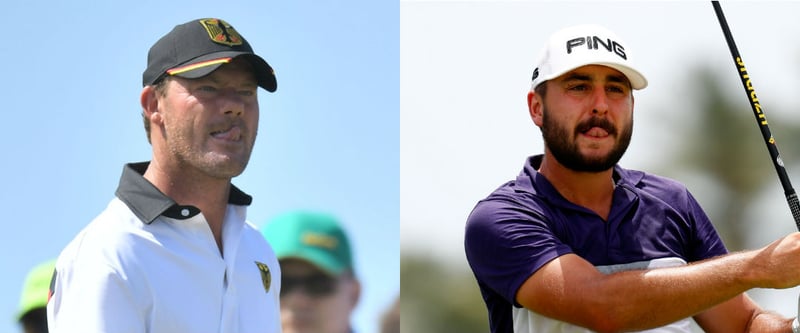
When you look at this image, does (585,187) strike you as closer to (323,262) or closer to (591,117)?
(591,117)

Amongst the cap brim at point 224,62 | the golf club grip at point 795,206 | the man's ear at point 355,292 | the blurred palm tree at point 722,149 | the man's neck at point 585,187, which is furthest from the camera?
the blurred palm tree at point 722,149

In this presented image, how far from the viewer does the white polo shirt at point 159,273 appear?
3.45 m

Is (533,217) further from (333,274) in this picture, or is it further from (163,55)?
(163,55)

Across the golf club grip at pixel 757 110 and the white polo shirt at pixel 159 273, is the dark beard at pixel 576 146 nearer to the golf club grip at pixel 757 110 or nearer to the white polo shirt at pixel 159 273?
the golf club grip at pixel 757 110

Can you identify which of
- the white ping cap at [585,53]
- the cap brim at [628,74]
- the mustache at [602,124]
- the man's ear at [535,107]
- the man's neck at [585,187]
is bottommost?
the man's neck at [585,187]

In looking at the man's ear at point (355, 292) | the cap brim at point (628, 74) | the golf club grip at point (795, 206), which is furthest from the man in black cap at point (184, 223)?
the golf club grip at point (795, 206)

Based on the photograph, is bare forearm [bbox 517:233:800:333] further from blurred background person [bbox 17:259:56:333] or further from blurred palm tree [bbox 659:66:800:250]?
blurred palm tree [bbox 659:66:800:250]

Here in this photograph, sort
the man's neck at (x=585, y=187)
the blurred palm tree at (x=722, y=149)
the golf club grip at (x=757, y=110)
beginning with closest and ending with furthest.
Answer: the golf club grip at (x=757, y=110)
the man's neck at (x=585, y=187)
the blurred palm tree at (x=722, y=149)

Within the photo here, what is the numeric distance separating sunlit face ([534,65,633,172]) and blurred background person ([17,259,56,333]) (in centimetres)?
192

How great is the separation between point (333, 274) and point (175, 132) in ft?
2.15

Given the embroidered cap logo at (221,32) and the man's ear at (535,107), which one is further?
the man's ear at (535,107)

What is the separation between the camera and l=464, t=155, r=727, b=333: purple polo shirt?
13.4ft

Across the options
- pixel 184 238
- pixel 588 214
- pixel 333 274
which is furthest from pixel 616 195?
pixel 184 238

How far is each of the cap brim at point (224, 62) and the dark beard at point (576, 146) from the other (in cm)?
105
